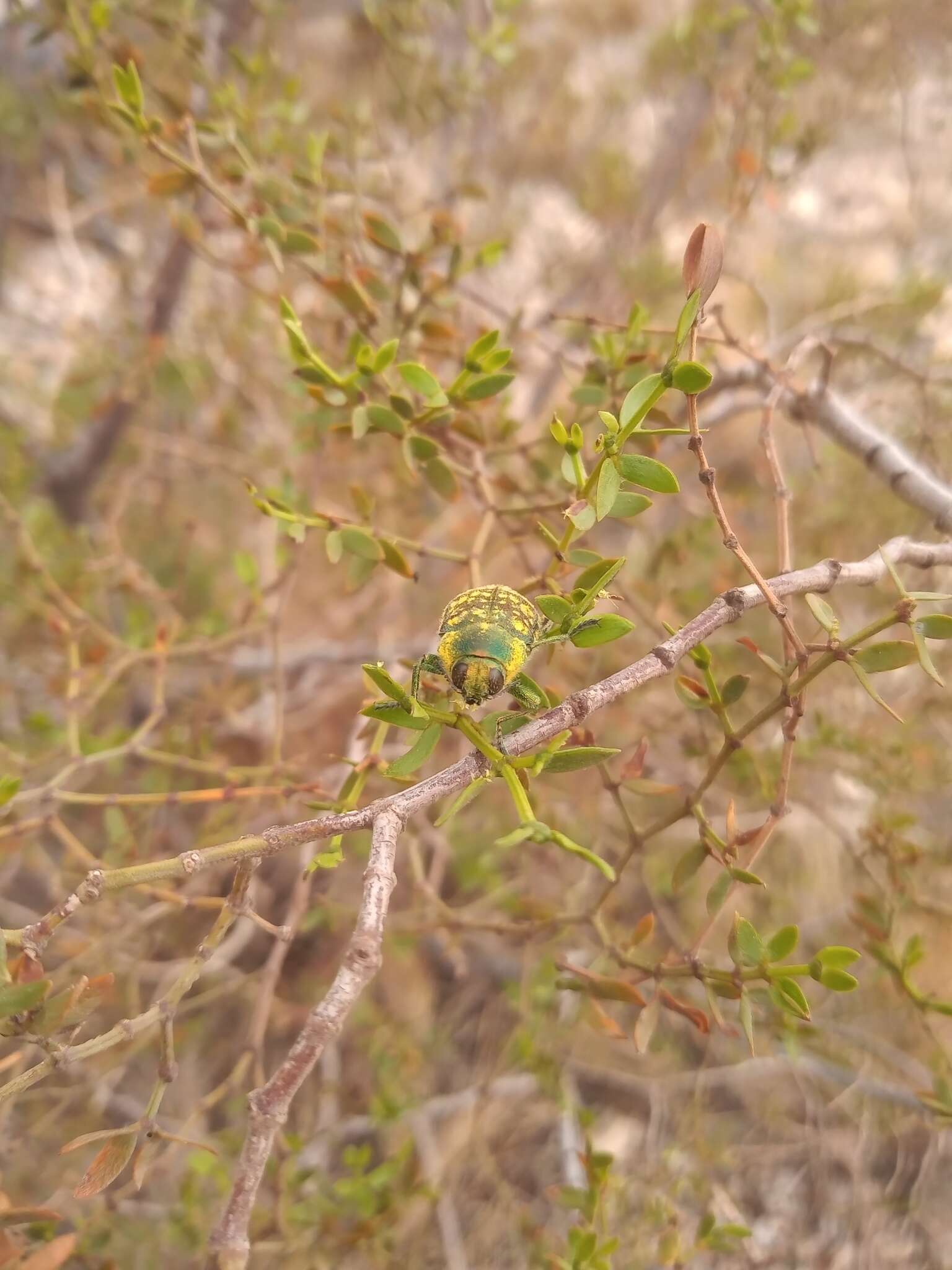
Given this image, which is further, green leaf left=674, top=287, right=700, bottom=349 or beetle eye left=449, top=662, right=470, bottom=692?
beetle eye left=449, top=662, right=470, bottom=692

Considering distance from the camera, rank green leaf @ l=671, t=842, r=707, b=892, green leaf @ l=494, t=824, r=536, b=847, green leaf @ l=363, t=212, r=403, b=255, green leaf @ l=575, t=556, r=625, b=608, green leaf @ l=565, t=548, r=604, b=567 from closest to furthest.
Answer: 1. green leaf @ l=494, t=824, r=536, b=847
2. green leaf @ l=575, t=556, r=625, b=608
3. green leaf @ l=565, t=548, r=604, b=567
4. green leaf @ l=671, t=842, r=707, b=892
5. green leaf @ l=363, t=212, r=403, b=255

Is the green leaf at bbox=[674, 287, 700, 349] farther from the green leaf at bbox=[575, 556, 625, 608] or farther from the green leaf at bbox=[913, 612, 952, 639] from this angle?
the green leaf at bbox=[913, 612, 952, 639]

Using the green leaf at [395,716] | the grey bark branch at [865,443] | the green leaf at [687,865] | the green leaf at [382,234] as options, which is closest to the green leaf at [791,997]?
the green leaf at [687,865]

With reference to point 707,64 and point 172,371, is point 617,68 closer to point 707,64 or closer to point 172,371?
point 707,64

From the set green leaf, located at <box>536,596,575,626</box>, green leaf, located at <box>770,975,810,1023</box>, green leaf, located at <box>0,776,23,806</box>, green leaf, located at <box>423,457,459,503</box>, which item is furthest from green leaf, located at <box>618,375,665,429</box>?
green leaf, located at <box>0,776,23,806</box>

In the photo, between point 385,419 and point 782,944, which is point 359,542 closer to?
point 385,419

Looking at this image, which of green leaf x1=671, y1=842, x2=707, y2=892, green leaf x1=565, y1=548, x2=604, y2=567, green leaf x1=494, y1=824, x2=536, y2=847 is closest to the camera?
green leaf x1=494, y1=824, x2=536, y2=847
